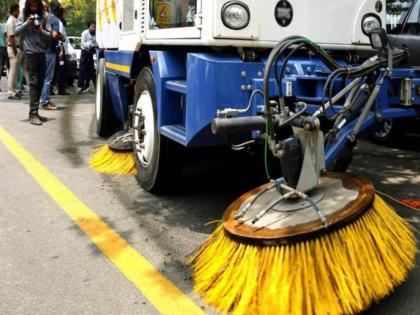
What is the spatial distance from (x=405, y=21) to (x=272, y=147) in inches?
160

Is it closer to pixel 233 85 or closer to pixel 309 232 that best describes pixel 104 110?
pixel 233 85

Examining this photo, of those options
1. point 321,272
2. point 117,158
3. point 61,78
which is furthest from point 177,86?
point 61,78

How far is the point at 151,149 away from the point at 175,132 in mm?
704

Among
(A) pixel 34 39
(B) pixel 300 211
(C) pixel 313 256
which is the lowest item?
(C) pixel 313 256

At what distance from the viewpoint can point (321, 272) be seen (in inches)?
94.3

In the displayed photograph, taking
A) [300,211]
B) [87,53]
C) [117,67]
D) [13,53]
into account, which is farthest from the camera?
[87,53]

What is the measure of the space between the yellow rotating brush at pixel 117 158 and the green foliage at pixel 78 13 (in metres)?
23.6

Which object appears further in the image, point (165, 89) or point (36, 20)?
point (36, 20)

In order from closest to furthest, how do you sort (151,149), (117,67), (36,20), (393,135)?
1. (151,149)
2. (117,67)
3. (393,135)
4. (36,20)

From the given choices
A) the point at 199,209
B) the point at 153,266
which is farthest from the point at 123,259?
the point at 199,209

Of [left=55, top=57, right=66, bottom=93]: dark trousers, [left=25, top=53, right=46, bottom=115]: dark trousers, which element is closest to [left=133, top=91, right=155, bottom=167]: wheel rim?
[left=25, top=53, right=46, bottom=115]: dark trousers

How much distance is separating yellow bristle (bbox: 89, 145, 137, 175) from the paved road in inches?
4.6

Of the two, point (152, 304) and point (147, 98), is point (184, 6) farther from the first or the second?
point (152, 304)

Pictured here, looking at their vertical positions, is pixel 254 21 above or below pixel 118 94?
above
